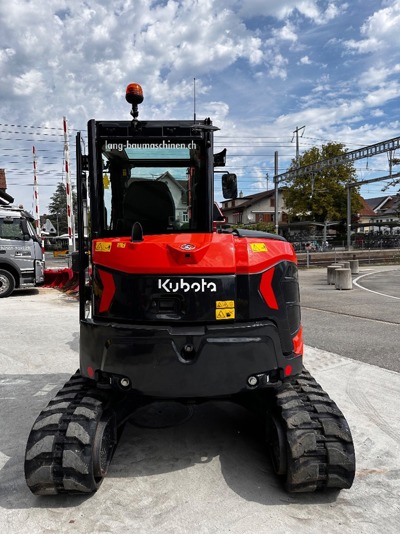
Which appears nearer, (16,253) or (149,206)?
(149,206)

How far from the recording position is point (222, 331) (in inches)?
111

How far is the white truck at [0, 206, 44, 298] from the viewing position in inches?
519

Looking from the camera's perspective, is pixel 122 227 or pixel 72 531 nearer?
pixel 72 531

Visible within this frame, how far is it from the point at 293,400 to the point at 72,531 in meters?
1.60

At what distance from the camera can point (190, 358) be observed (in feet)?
9.22

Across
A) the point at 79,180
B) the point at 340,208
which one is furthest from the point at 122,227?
the point at 340,208

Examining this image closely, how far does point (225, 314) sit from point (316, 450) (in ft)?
3.41

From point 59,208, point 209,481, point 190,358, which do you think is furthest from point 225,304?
point 59,208

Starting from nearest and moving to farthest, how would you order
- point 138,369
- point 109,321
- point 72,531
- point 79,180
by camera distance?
point 72,531 < point 138,369 < point 109,321 < point 79,180

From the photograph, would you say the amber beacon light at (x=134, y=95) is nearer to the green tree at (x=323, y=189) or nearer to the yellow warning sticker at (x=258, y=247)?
the yellow warning sticker at (x=258, y=247)

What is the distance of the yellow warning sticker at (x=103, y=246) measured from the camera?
301cm

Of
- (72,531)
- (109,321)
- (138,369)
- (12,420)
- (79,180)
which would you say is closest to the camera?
(72,531)

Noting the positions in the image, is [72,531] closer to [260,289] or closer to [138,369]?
[138,369]

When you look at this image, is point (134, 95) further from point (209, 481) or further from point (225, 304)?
point (209, 481)
